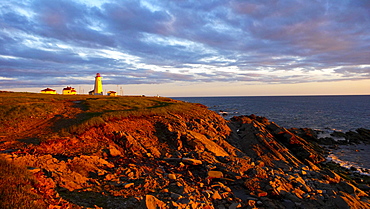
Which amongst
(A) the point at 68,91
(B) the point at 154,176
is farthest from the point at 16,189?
(A) the point at 68,91

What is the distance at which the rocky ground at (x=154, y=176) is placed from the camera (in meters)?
8.36

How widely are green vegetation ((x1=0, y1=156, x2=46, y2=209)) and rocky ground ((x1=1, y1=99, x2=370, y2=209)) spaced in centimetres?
45

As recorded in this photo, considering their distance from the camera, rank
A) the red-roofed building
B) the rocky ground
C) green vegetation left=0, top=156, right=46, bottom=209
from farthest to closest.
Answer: the red-roofed building < the rocky ground < green vegetation left=0, top=156, right=46, bottom=209

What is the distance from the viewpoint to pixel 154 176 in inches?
422

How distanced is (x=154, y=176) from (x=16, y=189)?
5726 mm

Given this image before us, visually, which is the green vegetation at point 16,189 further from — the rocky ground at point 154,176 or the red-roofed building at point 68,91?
the red-roofed building at point 68,91

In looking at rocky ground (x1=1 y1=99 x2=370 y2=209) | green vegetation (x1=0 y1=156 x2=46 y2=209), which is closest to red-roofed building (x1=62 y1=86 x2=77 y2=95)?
rocky ground (x1=1 y1=99 x2=370 y2=209)

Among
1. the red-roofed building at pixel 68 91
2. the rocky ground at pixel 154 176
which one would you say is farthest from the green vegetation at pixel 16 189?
Result: the red-roofed building at pixel 68 91

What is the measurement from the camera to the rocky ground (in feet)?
27.4

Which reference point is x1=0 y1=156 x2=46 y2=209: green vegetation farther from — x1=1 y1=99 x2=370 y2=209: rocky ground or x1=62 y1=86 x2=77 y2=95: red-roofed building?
x1=62 y1=86 x2=77 y2=95: red-roofed building

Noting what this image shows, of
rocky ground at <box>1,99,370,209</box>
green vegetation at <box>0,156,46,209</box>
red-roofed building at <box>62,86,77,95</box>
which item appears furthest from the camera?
red-roofed building at <box>62,86,77,95</box>

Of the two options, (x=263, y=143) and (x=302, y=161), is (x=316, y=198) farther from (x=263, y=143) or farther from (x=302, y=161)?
(x=302, y=161)

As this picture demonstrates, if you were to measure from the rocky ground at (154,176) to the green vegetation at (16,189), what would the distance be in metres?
0.45

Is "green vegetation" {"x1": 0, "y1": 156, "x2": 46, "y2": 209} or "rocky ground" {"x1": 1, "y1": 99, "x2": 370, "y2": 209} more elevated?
"green vegetation" {"x1": 0, "y1": 156, "x2": 46, "y2": 209}
